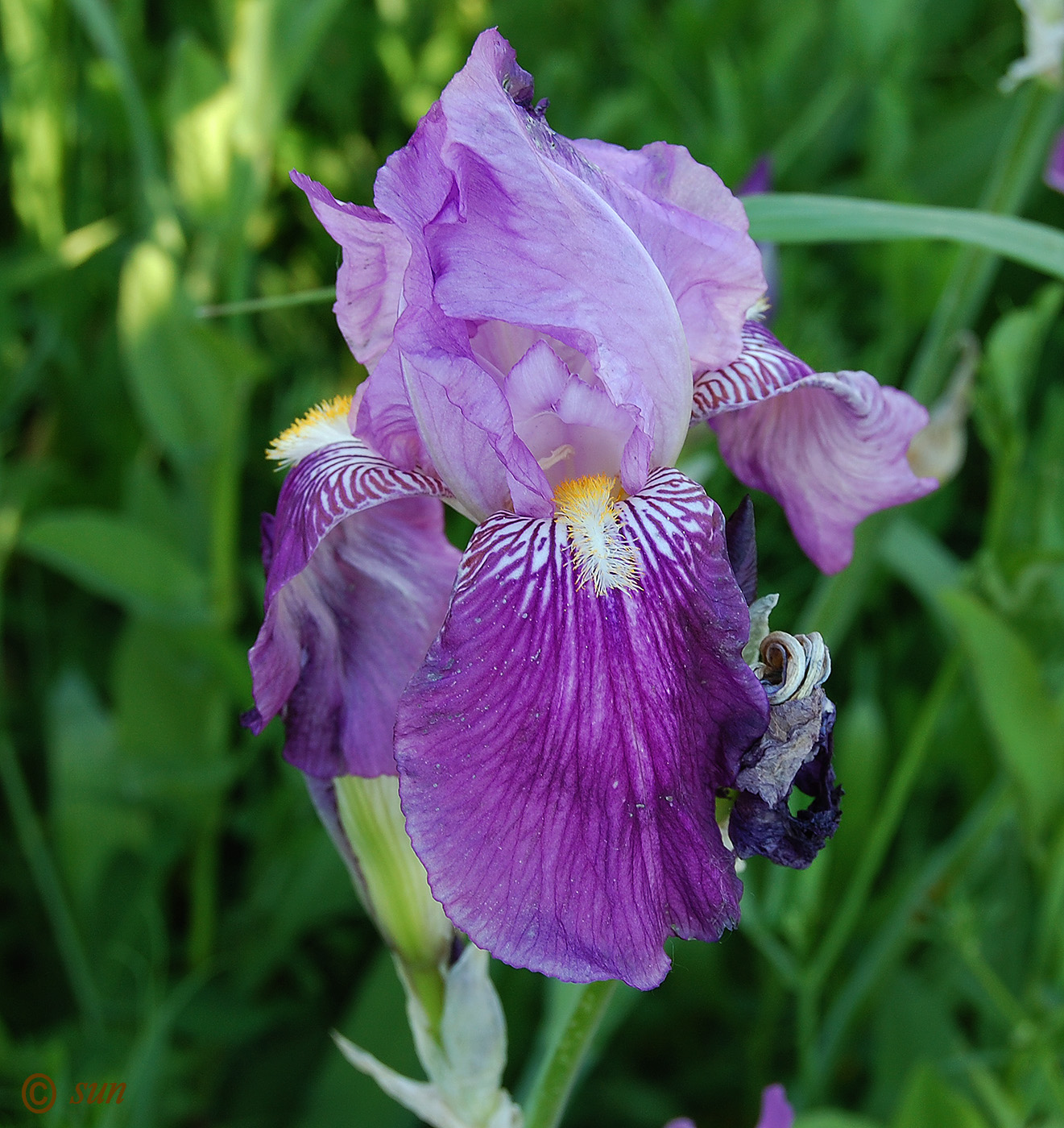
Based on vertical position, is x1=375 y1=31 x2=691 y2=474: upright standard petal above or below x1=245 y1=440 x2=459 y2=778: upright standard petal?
above

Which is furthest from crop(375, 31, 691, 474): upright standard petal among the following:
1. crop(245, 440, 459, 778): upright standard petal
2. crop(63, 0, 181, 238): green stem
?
crop(63, 0, 181, 238): green stem

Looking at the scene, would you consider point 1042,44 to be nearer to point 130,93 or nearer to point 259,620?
point 130,93

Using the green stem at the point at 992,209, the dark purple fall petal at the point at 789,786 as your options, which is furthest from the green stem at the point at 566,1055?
the green stem at the point at 992,209

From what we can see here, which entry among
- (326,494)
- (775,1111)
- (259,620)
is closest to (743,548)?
(326,494)

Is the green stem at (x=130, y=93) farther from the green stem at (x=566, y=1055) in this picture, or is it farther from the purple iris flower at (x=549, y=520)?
the green stem at (x=566, y=1055)

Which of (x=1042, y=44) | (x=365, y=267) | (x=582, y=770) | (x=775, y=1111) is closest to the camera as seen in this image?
(x=582, y=770)

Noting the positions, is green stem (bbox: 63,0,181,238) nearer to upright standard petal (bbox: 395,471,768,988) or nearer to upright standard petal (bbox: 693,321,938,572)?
upright standard petal (bbox: 693,321,938,572)
